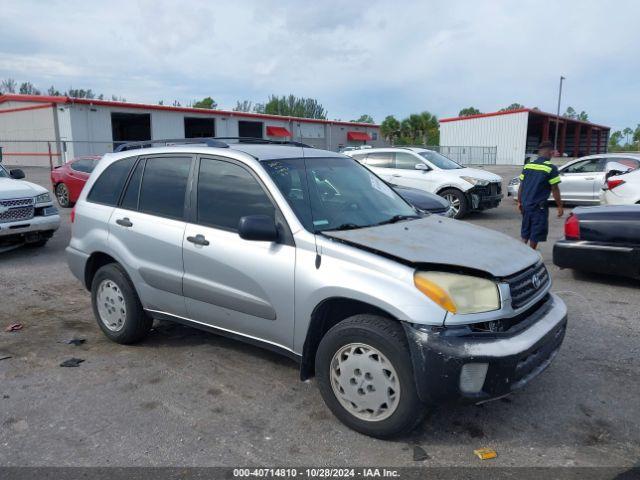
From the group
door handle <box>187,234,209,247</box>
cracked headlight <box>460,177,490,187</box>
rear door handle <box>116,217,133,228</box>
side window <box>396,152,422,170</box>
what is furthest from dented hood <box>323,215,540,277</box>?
side window <box>396,152,422,170</box>

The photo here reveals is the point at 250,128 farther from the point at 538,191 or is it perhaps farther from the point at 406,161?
the point at 538,191

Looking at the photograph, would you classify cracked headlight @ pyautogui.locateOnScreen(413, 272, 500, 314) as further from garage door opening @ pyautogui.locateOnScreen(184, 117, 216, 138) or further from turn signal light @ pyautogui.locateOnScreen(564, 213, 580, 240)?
garage door opening @ pyautogui.locateOnScreen(184, 117, 216, 138)

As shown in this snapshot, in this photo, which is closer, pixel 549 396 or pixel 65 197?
pixel 549 396

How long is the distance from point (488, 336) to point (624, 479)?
101 centimetres

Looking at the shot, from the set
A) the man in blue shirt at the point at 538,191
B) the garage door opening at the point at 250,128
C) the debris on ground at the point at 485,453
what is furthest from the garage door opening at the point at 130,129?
the debris on ground at the point at 485,453

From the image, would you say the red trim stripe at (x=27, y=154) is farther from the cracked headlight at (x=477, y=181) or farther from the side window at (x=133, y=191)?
the side window at (x=133, y=191)

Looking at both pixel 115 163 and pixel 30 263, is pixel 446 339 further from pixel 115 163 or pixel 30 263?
pixel 30 263

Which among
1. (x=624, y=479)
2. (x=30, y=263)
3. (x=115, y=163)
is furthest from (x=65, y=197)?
(x=624, y=479)

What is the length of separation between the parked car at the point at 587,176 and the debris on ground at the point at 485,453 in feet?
39.0

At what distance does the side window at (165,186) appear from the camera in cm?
425

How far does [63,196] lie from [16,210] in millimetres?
7165

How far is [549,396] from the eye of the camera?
375cm

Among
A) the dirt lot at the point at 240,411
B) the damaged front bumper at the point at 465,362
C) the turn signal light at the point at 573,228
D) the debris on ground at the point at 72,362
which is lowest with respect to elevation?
the debris on ground at the point at 72,362

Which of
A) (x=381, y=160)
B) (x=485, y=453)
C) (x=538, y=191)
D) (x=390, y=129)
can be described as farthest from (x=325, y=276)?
(x=390, y=129)
